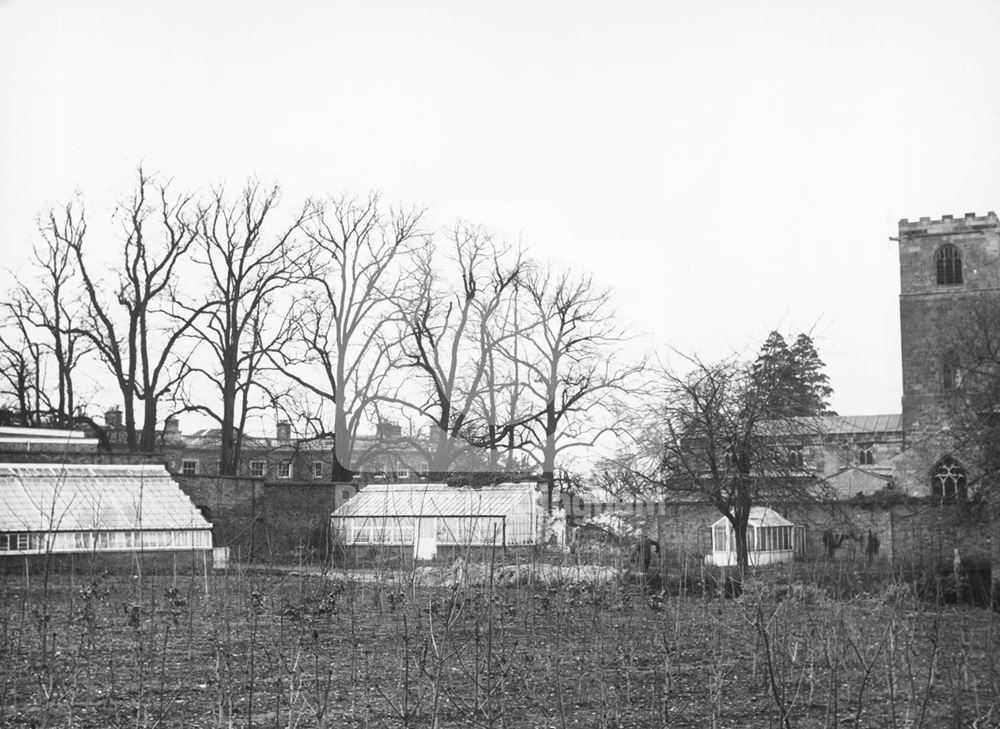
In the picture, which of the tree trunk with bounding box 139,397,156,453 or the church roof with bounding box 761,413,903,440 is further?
the church roof with bounding box 761,413,903,440

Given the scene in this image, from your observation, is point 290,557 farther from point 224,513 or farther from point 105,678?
point 105,678

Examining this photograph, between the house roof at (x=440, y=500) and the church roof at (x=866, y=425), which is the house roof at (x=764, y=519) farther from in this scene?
the church roof at (x=866, y=425)

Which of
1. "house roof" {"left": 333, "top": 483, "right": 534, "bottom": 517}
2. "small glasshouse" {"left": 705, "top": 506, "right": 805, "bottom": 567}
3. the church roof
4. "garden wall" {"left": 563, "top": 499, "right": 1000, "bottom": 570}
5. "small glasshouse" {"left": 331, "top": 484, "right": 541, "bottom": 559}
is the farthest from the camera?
the church roof

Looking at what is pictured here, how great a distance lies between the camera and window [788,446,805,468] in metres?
23.3

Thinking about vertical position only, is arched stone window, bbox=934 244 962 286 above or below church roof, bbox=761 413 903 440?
above

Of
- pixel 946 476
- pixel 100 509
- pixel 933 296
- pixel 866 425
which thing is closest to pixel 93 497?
pixel 100 509

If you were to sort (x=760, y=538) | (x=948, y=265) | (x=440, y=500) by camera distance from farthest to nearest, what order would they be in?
(x=948, y=265) → (x=760, y=538) → (x=440, y=500)

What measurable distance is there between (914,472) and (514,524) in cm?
2117

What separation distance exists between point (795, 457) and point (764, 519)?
1024 centimetres

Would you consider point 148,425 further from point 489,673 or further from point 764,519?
point 489,673

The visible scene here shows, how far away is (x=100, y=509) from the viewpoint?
2586cm

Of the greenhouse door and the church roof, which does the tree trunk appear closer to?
the greenhouse door

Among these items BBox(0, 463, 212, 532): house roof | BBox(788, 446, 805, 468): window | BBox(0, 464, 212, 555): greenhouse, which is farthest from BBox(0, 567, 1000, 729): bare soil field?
BBox(0, 463, 212, 532): house roof

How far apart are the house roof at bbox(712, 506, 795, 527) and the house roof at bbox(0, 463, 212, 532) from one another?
50.0 ft
